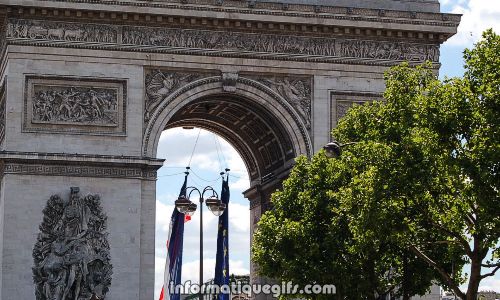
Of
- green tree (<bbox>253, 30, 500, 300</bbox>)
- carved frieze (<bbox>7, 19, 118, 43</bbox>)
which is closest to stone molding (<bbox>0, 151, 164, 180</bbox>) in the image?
carved frieze (<bbox>7, 19, 118, 43</bbox>)

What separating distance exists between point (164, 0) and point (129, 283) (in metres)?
A: 10.5

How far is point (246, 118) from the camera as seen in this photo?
59.1 metres

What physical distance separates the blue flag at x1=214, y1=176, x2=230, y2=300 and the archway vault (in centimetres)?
381

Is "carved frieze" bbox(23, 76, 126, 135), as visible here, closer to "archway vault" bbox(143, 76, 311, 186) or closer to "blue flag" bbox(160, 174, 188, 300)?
"archway vault" bbox(143, 76, 311, 186)

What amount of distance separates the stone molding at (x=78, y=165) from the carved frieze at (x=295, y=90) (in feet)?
17.7

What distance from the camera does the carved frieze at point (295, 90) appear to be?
5616 cm

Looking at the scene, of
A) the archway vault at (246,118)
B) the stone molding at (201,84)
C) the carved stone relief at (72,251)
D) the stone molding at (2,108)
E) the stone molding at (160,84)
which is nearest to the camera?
the carved stone relief at (72,251)

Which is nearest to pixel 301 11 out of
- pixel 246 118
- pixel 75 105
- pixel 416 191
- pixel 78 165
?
Result: pixel 246 118

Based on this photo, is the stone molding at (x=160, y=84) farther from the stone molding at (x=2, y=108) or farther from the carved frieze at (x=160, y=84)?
the stone molding at (x=2, y=108)

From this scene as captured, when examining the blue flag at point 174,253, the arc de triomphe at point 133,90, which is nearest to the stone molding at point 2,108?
the arc de triomphe at point 133,90

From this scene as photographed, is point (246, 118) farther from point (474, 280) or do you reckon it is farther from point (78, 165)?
point (474, 280)

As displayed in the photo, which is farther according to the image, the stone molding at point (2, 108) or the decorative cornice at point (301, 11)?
the decorative cornice at point (301, 11)

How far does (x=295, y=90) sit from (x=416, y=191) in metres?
17.7

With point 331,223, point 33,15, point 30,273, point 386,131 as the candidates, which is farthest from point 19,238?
point 386,131
